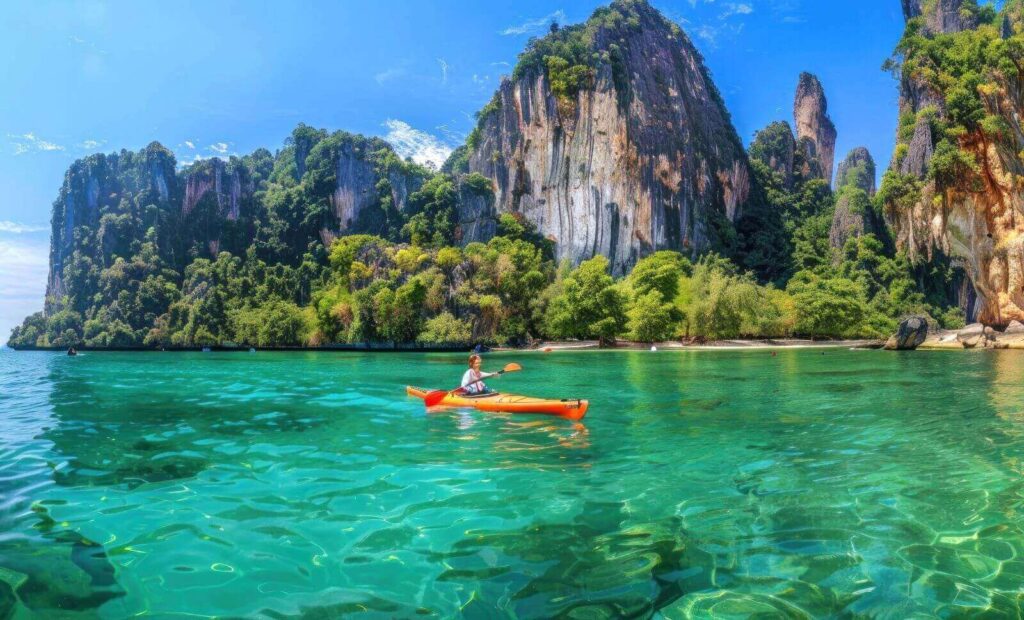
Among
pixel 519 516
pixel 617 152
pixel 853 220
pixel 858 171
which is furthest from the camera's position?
pixel 858 171

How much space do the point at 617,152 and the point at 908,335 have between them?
48550 millimetres

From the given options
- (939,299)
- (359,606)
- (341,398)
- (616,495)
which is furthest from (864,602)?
(939,299)

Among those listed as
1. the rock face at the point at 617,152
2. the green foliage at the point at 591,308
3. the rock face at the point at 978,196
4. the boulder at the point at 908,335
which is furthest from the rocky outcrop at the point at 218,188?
the boulder at the point at 908,335

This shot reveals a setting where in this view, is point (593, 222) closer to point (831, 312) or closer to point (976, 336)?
point (831, 312)

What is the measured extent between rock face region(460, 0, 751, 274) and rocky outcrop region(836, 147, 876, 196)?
111ft

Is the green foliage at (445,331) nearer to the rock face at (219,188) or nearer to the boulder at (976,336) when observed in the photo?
the boulder at (976,336)

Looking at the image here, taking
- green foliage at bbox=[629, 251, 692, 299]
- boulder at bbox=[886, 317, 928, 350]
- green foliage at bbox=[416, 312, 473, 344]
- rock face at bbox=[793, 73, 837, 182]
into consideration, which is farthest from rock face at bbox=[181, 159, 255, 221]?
rock face at bbox=[793, 73, 837, 182]

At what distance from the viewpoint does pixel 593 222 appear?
8738 centimetres

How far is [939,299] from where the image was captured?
79562mm

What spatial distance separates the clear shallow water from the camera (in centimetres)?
459

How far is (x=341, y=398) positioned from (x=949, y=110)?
55.8m

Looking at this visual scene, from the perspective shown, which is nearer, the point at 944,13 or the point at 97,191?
the point at 944,13

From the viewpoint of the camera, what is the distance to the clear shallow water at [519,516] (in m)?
4.59

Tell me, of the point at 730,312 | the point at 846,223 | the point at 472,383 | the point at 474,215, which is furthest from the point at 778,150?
the point at 472,383
